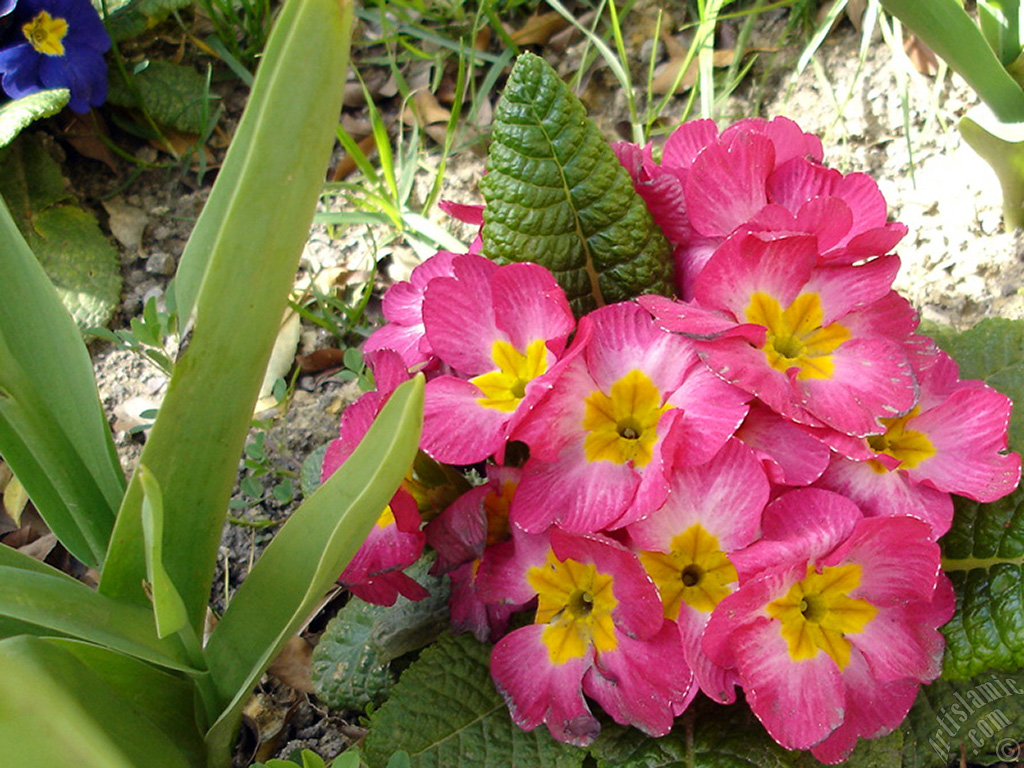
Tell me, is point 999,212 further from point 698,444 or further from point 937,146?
point 698,444

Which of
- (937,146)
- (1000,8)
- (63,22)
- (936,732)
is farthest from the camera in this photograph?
(63,22)

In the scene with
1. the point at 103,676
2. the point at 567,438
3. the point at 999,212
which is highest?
the point at 567,438

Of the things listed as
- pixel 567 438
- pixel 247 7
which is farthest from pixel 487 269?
pixel 247 7

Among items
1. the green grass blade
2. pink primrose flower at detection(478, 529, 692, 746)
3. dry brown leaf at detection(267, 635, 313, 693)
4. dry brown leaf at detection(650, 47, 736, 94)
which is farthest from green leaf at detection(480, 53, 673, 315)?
dry brown leaf at detection(650, 47, 736, 94)

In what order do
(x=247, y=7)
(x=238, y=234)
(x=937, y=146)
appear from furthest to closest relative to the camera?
(x=247, y=7)
(x=937, y=146)
(x=238, y=234)

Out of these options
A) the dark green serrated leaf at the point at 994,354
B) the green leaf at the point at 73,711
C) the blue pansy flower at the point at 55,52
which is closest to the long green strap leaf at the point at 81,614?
the green leaf at the point at 73,711

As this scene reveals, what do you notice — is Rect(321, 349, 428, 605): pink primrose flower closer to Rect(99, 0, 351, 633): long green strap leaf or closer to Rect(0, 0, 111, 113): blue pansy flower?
Rect(99, 0, 351, 633): long green strap leaf

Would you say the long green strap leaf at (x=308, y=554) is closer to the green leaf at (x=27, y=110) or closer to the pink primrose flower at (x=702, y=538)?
the pink primrose flower at (x=702, y=538)

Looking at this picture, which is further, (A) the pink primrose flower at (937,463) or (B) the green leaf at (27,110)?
(B) the green leaf at (27,110)
